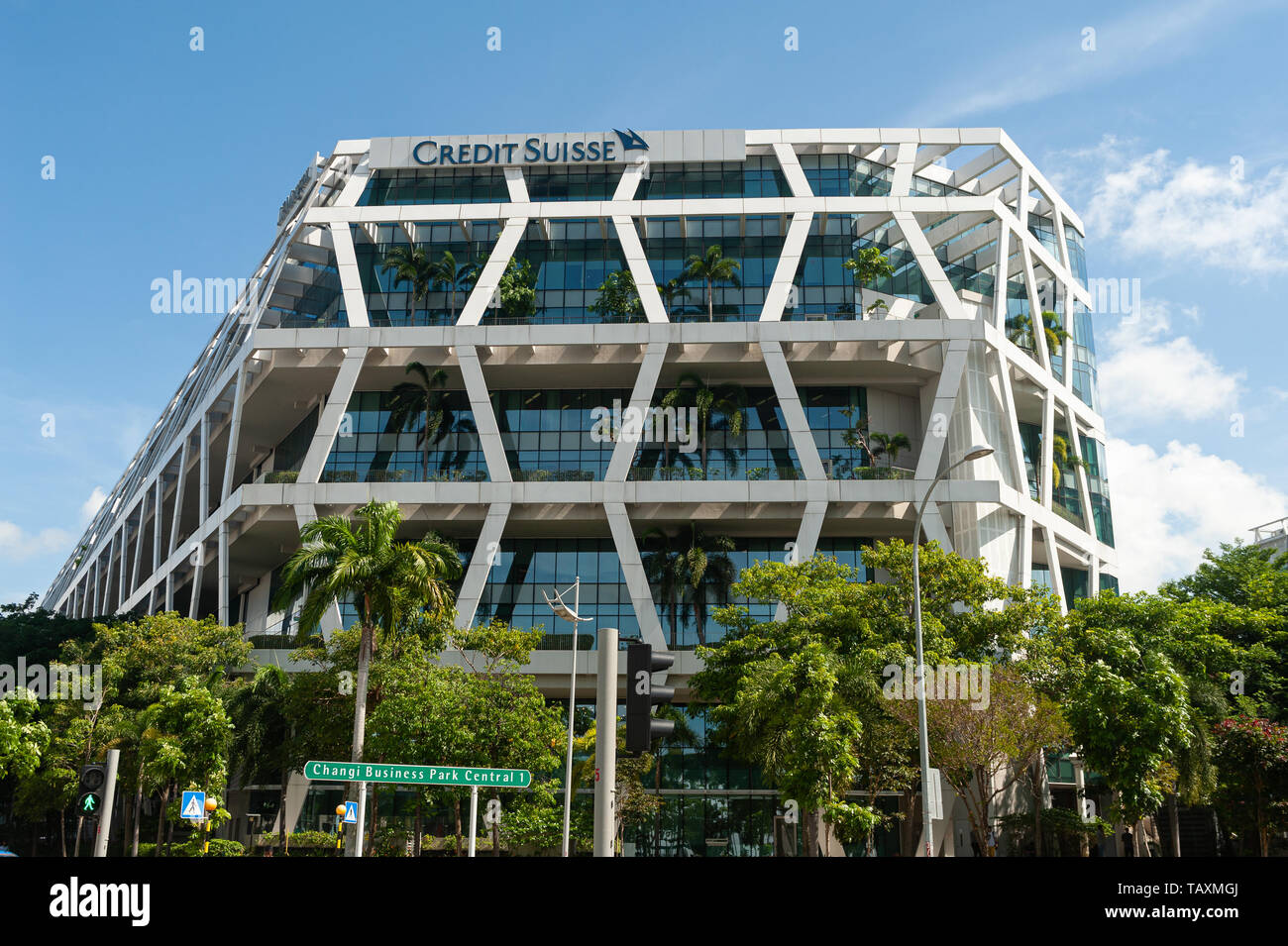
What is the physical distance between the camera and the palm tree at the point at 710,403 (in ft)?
172

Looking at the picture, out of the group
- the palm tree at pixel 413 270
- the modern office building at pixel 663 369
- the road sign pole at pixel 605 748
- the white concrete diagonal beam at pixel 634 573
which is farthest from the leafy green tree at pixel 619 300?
the road sign pole at pixel 605 748

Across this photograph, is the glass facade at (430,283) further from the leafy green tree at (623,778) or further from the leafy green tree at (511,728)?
the leafy green tree at (623,778)

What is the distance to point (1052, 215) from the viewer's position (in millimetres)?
63594

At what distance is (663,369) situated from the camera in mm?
54875

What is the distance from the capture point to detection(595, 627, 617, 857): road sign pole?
11.7m

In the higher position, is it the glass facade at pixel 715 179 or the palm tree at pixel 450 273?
the glass facade at pixel 715 179

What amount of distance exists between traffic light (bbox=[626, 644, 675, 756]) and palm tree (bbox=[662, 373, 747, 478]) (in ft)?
135

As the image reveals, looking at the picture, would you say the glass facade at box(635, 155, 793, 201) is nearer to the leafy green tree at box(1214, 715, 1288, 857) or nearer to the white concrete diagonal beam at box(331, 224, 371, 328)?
A: the white concrete diagonal beam at box(331, 224, 371, 328)

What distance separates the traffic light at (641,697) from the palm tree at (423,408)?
4471cm

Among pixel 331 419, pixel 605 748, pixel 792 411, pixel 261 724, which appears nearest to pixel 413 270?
pixel 331 419

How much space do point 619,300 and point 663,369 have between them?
4265 millimetres
